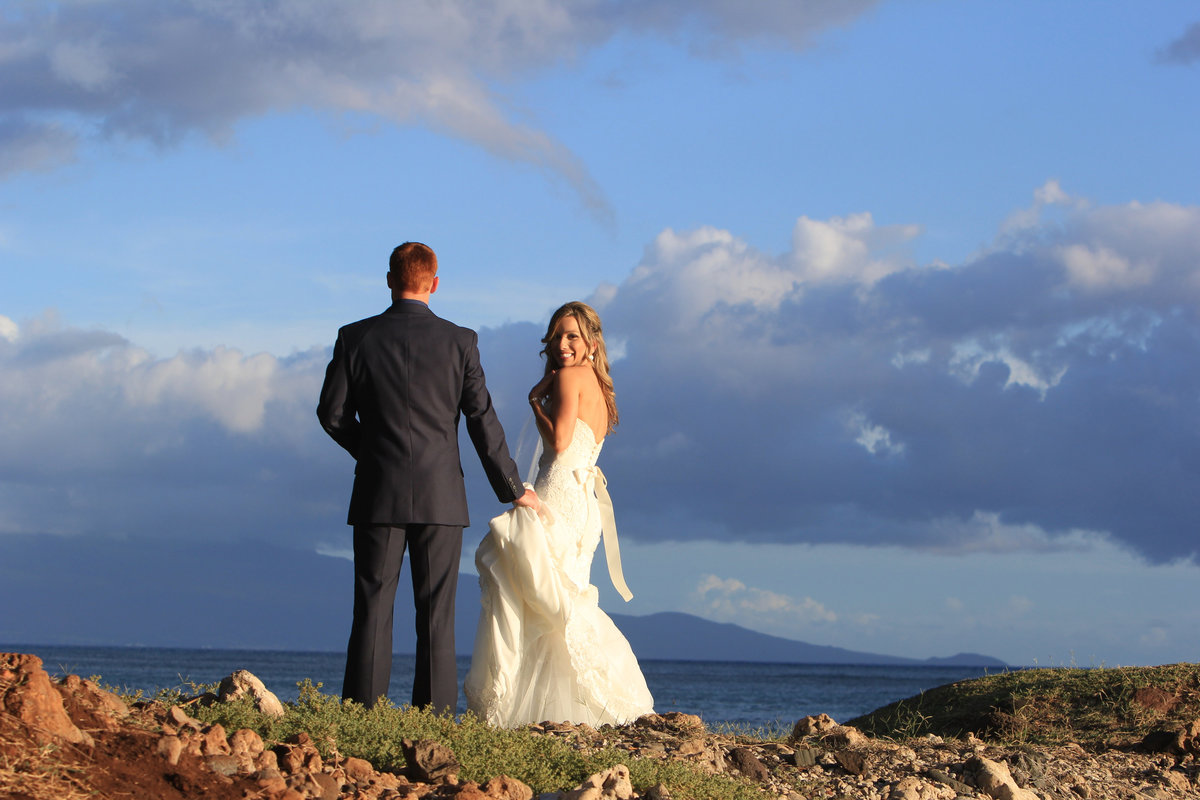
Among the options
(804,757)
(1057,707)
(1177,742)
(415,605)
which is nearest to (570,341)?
(415,605)

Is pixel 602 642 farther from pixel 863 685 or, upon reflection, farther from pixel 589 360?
pixel 863 685

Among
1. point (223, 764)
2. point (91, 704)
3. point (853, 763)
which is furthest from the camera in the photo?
point (853, 763)

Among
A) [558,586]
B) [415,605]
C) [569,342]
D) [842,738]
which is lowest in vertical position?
→ [842,738]

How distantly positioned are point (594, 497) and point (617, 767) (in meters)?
3.15

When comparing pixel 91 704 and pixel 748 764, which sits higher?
pixel 91 704

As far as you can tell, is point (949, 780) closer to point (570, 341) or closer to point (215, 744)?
point (570, 341)

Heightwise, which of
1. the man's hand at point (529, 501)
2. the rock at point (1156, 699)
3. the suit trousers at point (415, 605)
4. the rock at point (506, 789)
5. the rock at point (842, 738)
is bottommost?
the rock at point (842, 738)

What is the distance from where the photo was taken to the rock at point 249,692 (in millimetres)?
5719

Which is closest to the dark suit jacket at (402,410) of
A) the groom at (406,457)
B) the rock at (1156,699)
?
the groom at (406,457)

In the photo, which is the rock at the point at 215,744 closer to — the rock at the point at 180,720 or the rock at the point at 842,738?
the rock at the point at 180,720

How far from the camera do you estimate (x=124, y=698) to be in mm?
5504

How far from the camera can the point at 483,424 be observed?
21.9ft

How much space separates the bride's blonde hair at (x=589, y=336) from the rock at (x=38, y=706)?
4010 millimetres

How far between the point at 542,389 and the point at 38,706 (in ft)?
13.4
